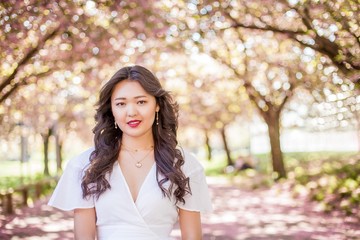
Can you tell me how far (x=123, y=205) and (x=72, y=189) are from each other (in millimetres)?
306

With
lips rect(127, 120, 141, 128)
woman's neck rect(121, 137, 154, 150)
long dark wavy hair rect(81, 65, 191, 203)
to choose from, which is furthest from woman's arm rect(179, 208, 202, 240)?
lips rect(127, 120, 141, 128)

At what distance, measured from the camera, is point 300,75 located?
1747 cm

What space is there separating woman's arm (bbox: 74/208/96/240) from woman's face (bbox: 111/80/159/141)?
472mm

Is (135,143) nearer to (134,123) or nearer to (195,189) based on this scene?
(134,123)

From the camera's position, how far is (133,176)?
2846mm

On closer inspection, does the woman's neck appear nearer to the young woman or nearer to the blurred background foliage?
the young woman

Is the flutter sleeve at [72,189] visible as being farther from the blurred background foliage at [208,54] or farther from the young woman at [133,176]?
the blurred background foliage at [208,54]

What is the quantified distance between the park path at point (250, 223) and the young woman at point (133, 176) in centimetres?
629

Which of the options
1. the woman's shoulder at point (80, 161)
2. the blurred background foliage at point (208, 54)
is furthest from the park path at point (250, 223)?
the woman's shoulder at point (80, 161)

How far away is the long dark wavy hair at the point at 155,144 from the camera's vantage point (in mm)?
2763

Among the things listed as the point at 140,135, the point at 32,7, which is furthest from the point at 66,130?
the point at 140,135

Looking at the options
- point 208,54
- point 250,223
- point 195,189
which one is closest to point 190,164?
point 195,189

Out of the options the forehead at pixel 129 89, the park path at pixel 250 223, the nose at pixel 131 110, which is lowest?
the park path at pixel 250 223

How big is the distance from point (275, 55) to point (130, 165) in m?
16.3
